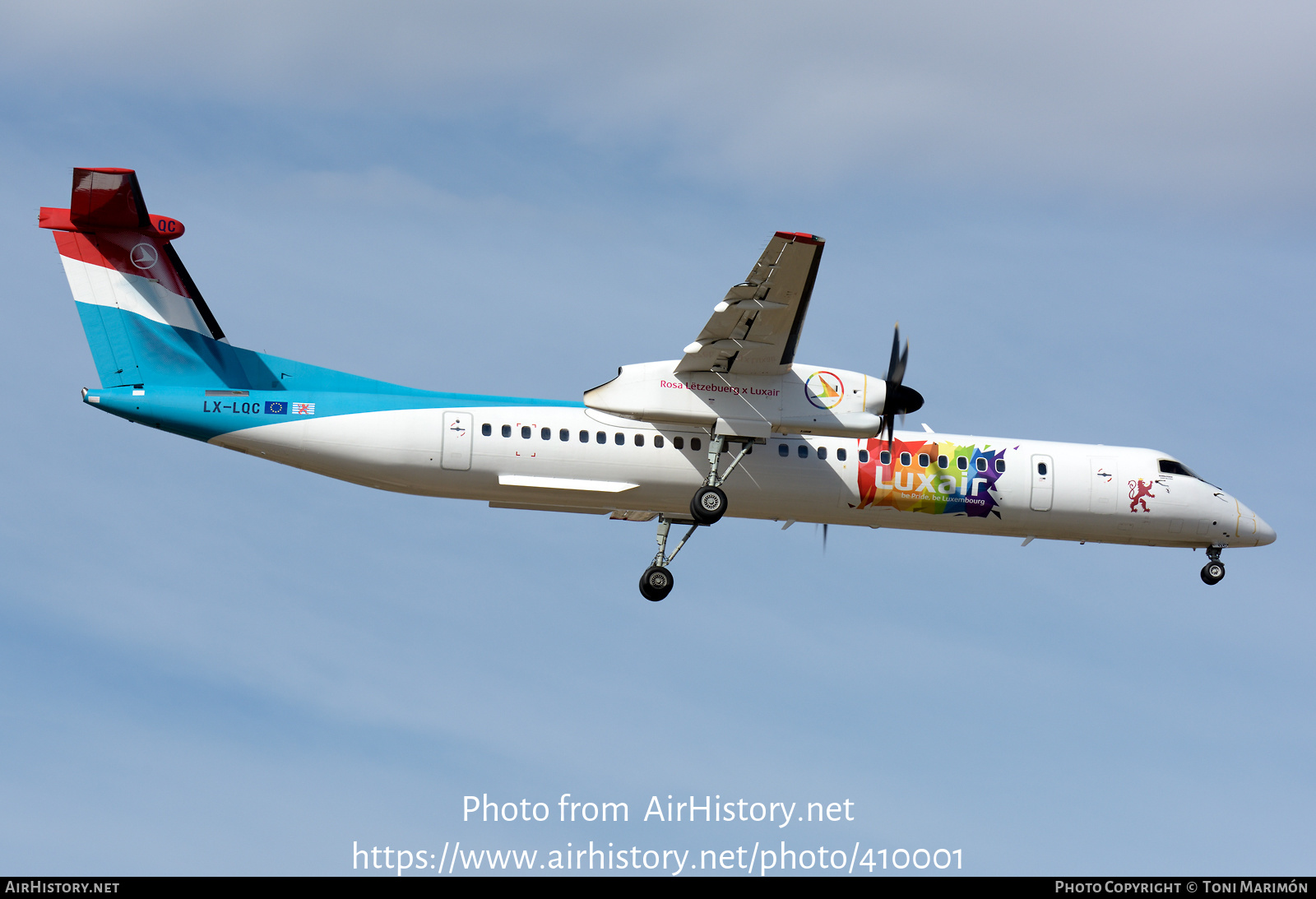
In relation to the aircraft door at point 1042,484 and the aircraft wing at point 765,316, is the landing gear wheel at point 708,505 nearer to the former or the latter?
the aircraft wing at point 765,316

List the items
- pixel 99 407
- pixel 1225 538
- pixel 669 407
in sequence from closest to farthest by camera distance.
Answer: pixel 99 407 → pixel 669 407 → pixel 1225 538

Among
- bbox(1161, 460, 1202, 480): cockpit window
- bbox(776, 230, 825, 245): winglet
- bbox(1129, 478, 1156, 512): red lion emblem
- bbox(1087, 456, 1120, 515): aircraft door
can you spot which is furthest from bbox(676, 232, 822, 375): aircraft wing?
bbox(1161, 460, 1202, 480): cockpit window

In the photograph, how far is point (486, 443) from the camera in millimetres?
25188

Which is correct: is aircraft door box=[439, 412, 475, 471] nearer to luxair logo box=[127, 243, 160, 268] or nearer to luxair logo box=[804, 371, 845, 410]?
luxair logo box=[127, 243, 160, 268]

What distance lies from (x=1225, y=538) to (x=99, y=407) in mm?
22232

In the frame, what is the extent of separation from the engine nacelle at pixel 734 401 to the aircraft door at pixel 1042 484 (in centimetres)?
A: 452

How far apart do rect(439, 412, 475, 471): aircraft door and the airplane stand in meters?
0.03

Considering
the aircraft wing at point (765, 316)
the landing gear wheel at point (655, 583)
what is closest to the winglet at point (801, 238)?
the aircraft wing at point (765, 316)

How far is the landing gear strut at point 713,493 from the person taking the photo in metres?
25.6

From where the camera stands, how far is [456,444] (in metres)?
25.1

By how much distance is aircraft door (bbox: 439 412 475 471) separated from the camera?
986 inches
